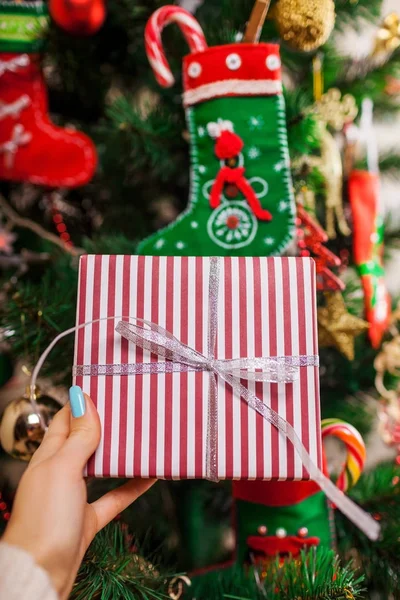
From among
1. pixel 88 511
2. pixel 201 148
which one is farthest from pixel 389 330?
pixel 88 511

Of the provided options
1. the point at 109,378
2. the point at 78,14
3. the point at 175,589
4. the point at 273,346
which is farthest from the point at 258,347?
the point at 78,14

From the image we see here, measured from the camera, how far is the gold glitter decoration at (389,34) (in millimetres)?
998

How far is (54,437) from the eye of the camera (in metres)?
0.70

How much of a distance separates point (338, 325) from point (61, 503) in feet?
2.05

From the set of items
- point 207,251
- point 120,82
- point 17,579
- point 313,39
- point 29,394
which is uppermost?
A: point 120,82

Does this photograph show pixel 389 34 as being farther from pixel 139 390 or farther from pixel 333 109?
pixel 139 390

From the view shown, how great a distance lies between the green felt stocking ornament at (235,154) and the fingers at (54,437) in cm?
36

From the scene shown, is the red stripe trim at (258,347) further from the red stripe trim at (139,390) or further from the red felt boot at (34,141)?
the red felt boot at (34,141)

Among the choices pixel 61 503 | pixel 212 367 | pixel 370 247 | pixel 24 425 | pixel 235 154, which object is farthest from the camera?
pixel 370 247

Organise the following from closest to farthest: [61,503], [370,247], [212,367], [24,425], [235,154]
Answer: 1. [61,503]
2. [212,367]
3. [24,425]
4. [235,154]
5. [370,247]

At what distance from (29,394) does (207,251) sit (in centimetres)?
42

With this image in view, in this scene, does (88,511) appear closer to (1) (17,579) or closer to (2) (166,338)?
(1) (17,579)

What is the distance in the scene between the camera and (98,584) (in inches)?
27.0

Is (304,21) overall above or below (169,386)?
above
